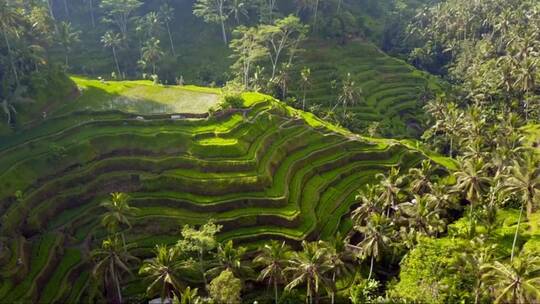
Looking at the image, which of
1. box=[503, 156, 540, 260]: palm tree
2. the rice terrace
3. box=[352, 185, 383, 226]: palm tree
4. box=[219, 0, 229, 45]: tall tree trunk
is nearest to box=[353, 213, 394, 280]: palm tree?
the rice terrace

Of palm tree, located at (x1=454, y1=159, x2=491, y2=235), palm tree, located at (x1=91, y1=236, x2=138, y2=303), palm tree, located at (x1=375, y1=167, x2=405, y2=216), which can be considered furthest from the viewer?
Answer: palm tree, located at (x1=375, y1=167, x2=405, y2=216)

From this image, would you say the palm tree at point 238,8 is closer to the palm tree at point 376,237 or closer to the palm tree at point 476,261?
the palm tree at point 376,237

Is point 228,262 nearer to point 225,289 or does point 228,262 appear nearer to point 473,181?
point 225,289

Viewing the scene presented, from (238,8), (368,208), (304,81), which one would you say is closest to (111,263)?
(368,208)

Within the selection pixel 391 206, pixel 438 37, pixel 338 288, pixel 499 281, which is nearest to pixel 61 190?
pixel 338 288

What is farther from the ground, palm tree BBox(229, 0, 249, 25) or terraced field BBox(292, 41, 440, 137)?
palm tree BBox(229, 0, 249, 25)

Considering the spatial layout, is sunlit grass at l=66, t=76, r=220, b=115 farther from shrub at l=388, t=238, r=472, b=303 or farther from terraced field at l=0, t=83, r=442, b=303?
shrub at l=388, t=238, r=472, b=303

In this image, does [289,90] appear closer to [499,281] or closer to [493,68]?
[493,68]

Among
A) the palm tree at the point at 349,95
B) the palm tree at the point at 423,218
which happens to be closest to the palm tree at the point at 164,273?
the palm tree at the point at 423,218
